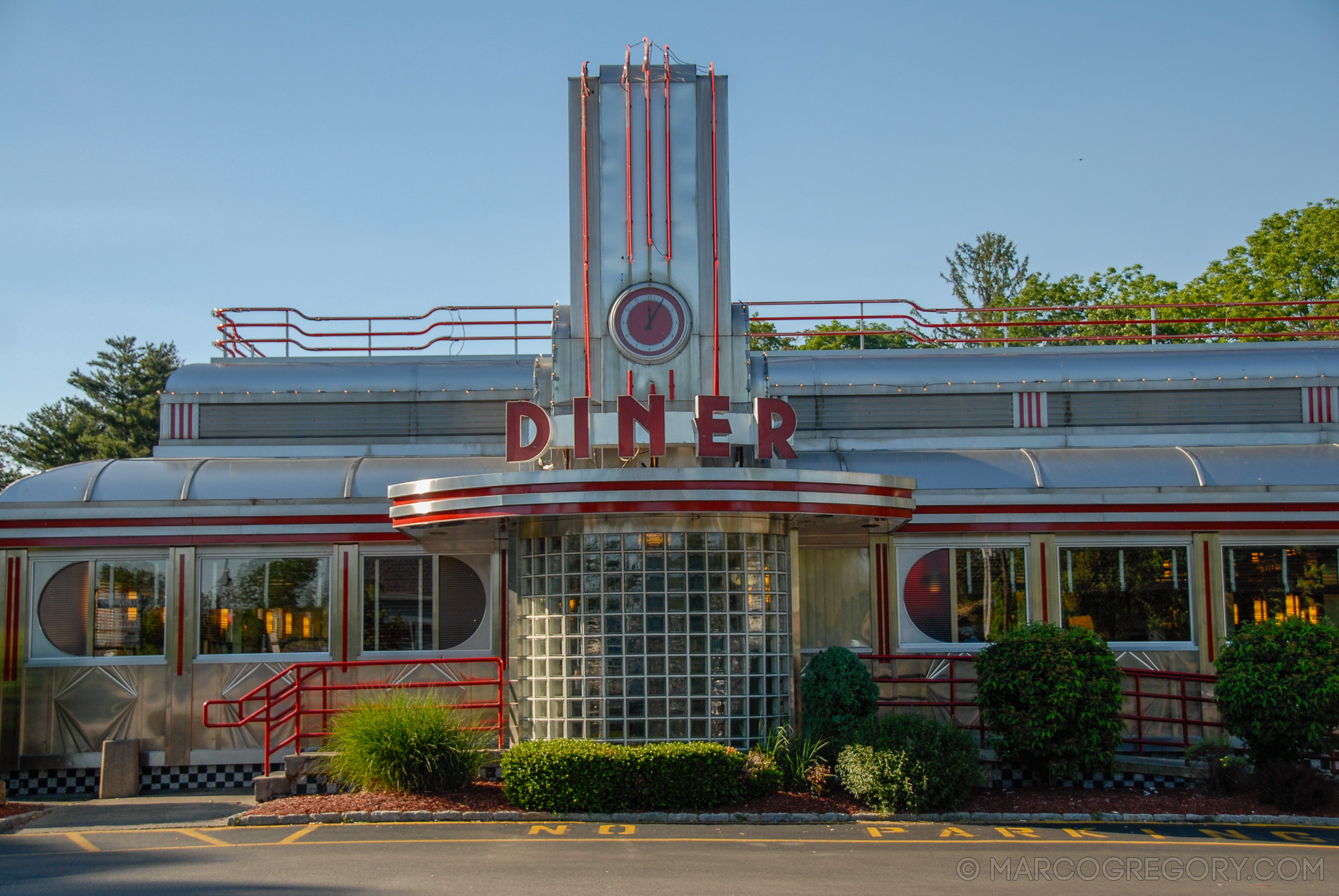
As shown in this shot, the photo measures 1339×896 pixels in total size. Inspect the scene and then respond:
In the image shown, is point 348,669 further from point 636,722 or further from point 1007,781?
point 1007,781

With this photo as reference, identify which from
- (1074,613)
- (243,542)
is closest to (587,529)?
(243,542)

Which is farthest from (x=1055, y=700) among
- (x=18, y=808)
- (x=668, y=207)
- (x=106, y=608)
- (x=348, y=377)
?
(x=106, y=608)

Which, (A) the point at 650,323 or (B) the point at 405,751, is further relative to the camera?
(A) the point at 650,323

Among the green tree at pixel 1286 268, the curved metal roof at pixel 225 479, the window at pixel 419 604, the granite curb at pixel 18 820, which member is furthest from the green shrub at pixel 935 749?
the green tree at pixel 1286 268

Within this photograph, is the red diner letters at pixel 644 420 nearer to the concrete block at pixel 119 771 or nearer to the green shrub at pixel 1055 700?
the green shrub at pixel 1055 700

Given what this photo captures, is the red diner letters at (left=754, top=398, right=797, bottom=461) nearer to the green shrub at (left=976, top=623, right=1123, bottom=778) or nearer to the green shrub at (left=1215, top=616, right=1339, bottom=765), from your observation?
the green shrub at (left=976, top=623, right=1123, bottom=778)

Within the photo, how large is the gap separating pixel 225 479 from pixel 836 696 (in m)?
8.41

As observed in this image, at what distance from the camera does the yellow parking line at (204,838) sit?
10977 millimetres

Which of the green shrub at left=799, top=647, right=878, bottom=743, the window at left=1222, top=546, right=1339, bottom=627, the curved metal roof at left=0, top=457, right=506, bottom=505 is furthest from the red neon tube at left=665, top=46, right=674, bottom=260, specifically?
the window at left=1222, top=546, right=1339, bottom=627

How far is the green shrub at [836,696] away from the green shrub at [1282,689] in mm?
3850

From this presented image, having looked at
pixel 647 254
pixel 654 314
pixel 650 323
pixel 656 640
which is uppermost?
pixel 647 254

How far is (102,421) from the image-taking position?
4875 centimetres

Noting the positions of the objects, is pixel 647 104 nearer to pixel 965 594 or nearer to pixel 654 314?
pixel 654 314

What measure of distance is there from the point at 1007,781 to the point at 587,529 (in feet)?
18.3
